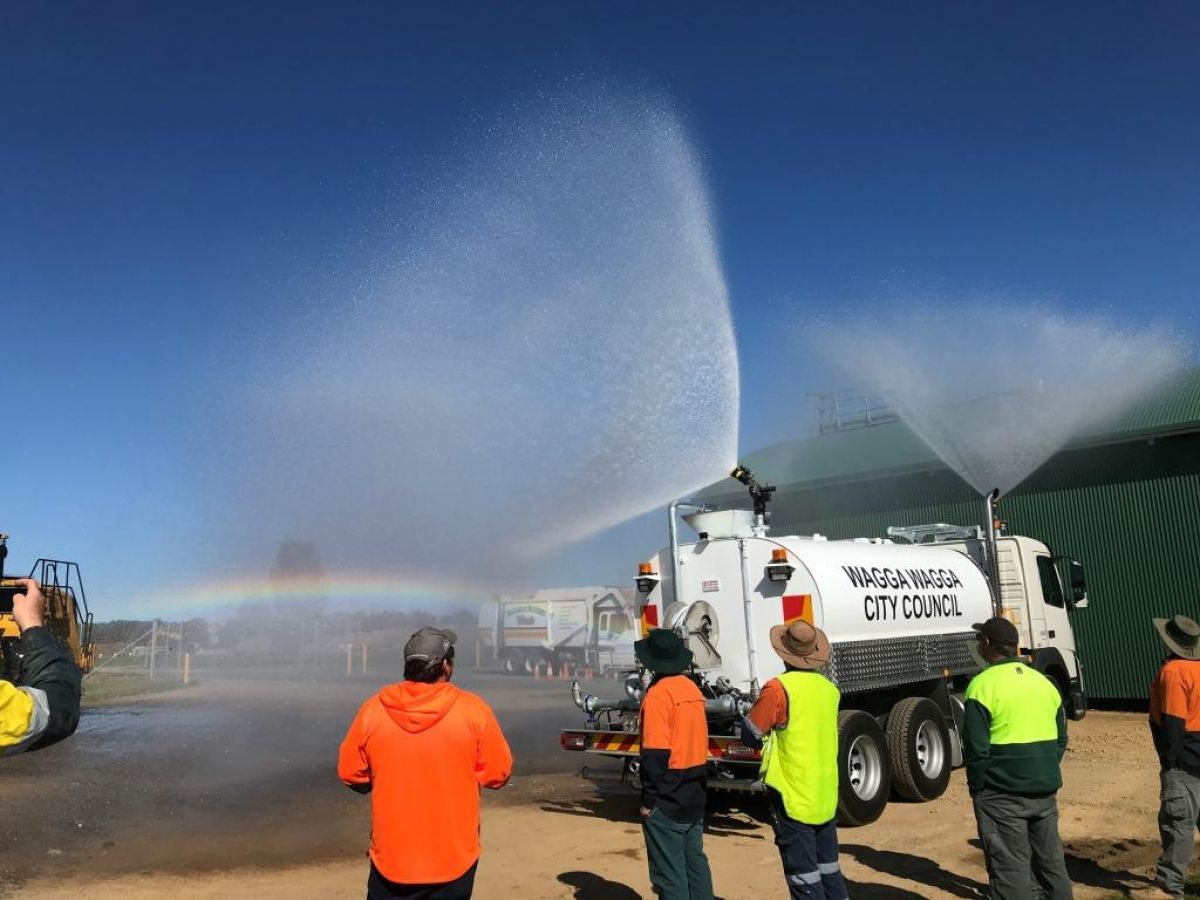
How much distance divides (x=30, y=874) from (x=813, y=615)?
775 centimetres

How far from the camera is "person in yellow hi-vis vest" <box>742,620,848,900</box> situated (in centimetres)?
512

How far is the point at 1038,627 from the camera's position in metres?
13.6

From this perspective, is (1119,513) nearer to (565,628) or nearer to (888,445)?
(888,445)

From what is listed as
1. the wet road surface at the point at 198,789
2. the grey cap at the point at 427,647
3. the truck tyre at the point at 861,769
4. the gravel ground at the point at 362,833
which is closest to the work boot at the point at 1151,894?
the gravel ground at the point at 362,833

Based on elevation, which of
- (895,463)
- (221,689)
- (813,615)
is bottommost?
(221,689)

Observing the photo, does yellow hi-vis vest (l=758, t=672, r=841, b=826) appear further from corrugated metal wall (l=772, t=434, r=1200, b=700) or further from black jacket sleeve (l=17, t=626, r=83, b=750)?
corrugated metal wall (l=772, t=434, r=1200, b=700)

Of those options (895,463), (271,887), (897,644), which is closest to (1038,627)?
(897,644)

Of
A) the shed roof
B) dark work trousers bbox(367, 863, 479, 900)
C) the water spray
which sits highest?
the shed roof

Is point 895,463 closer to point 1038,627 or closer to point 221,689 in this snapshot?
point 1038,627

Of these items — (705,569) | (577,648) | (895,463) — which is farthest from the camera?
(577,648)

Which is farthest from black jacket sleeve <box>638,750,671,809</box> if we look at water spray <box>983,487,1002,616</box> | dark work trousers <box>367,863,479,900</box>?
water spray <box>983,487,1002,616</box>

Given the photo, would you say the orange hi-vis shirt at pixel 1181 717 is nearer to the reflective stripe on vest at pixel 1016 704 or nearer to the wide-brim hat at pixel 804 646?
the reflective stripe on vest at pixel 1016 704

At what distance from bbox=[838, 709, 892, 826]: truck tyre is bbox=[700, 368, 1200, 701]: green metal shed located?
39.2 ft

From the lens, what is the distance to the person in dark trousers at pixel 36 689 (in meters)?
2.93
